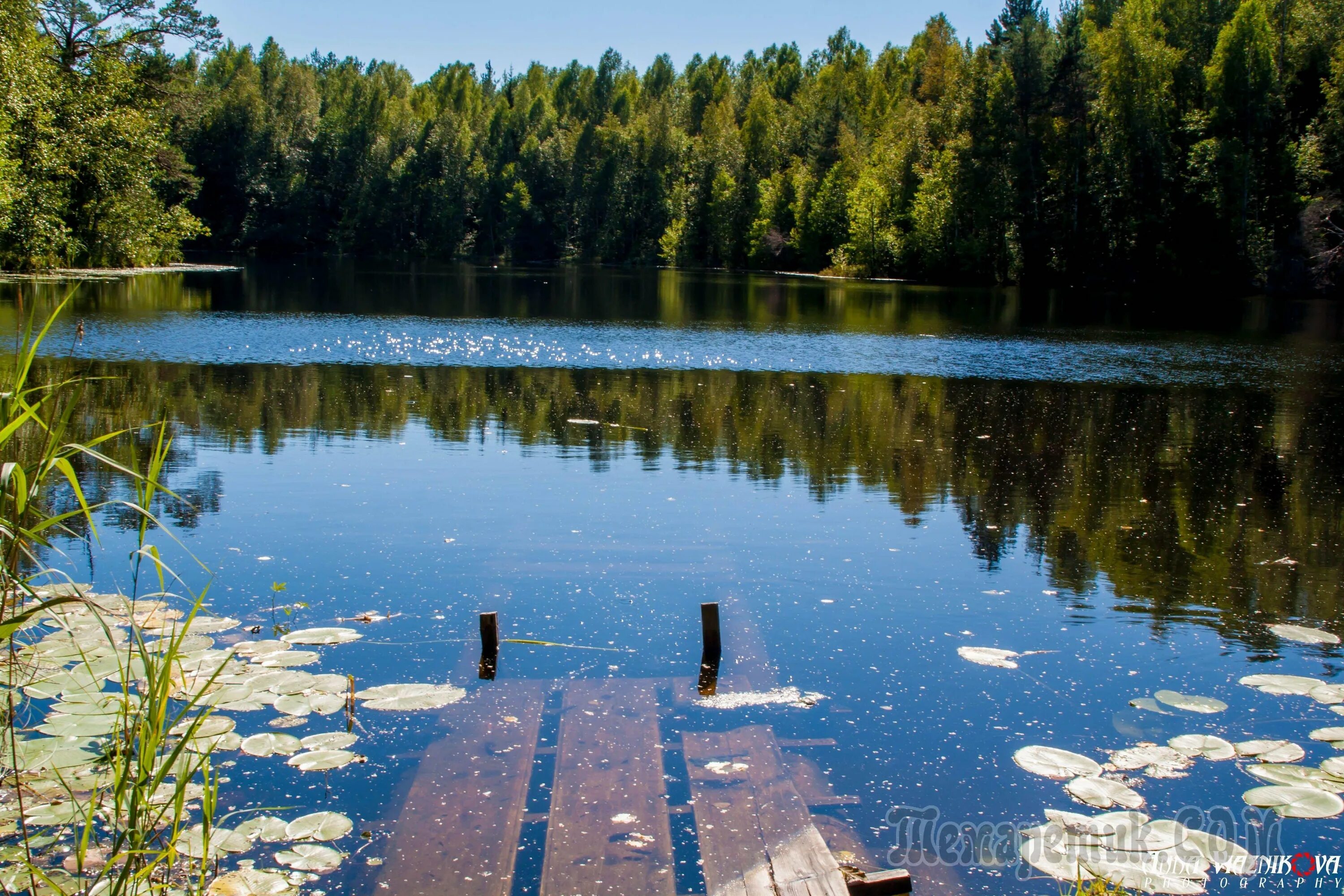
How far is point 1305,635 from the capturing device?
27.8ft

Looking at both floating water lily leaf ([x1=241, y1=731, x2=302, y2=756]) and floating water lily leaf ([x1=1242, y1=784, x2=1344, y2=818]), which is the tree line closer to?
floating water lily leaf ([x1=1242, y1=784, x2=1344, y2=818])

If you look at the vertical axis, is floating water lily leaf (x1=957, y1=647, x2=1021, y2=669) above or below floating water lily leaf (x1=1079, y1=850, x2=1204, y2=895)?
above

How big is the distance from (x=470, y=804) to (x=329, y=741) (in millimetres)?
1056

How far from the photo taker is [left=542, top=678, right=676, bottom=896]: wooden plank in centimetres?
500

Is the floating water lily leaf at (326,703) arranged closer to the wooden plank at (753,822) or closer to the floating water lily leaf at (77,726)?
the floating water lily leaf at (77,726)

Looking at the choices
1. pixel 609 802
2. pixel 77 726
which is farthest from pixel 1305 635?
pixel 77 726

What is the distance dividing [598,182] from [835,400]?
9170cm

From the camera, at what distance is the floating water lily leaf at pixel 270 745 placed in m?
5.97

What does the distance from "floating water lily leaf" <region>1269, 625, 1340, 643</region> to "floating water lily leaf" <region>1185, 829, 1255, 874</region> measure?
373cm

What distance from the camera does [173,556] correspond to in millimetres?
9680

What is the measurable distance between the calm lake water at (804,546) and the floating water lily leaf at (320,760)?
0.08m

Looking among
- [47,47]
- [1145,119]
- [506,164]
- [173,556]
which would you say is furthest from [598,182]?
[173,556]

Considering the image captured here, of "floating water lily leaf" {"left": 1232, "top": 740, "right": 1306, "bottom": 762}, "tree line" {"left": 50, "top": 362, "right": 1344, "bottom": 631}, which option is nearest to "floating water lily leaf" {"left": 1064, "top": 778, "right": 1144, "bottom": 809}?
"floating water lily leaf" {"left": 1232, "top": 740, "right": 1306, "bottom": 762}

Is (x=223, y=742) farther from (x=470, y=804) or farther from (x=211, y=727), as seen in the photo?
(x=470, y=804)
